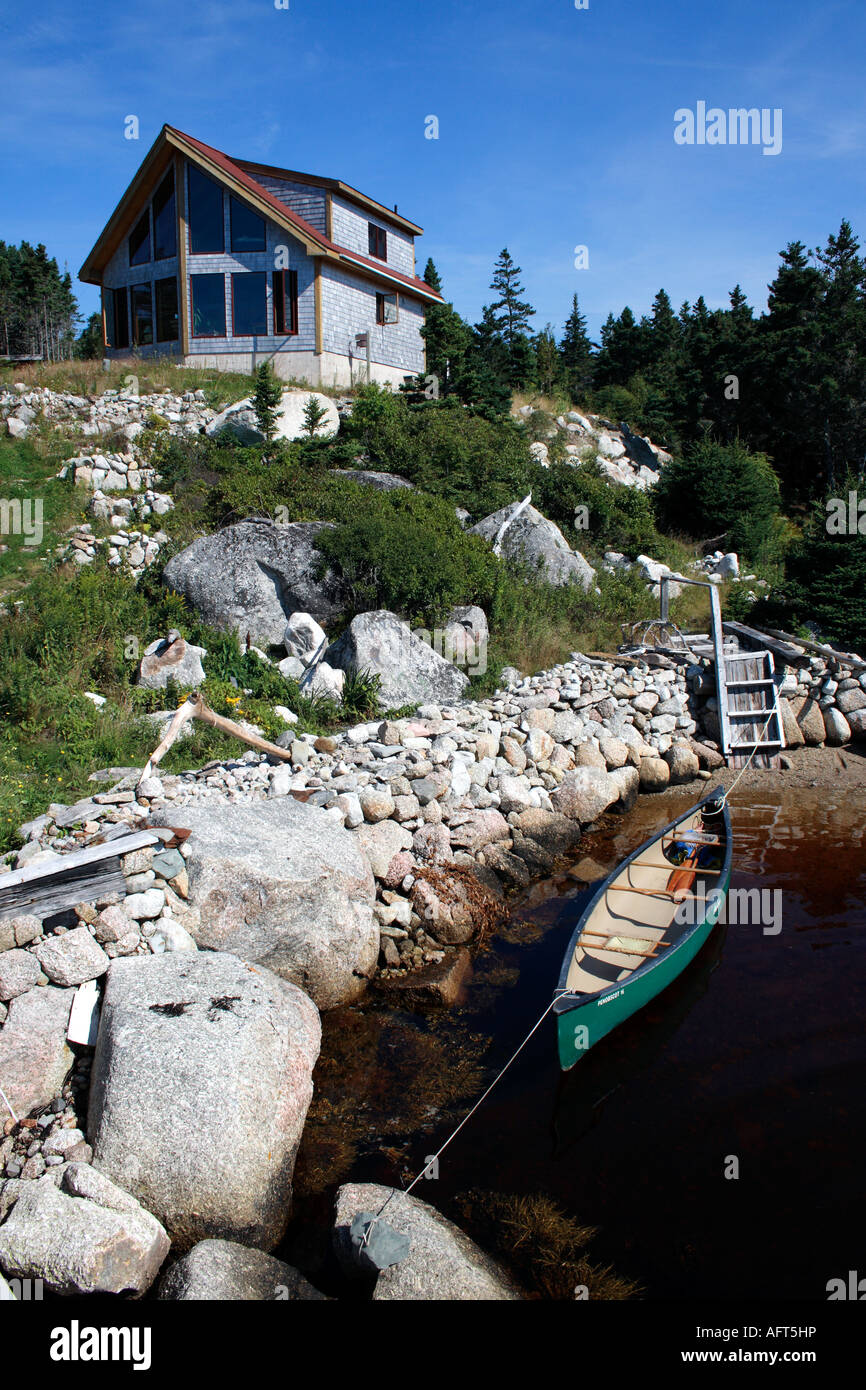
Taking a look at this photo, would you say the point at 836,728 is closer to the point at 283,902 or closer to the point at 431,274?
the point at 283,902

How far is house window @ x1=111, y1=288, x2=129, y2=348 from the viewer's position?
27.8 meters

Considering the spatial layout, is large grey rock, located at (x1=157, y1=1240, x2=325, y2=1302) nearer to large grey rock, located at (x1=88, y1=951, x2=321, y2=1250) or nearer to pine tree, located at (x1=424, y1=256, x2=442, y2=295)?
large grey rock, located at (x1=88, y1=951, x2=321, y2=1250)

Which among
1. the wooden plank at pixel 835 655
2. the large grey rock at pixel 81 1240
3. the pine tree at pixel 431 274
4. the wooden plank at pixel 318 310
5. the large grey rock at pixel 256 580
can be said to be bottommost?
the large grey rock at pixel 81 1240

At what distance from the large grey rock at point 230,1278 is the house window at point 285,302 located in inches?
988

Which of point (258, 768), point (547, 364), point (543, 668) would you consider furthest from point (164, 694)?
point (547, 364)

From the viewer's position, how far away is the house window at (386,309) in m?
28.1

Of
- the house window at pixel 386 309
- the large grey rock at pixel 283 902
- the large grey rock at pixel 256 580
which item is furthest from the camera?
the house window at pixel 386 309

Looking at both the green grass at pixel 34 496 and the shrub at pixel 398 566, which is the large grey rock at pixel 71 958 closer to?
the shrub at pixel 398 566

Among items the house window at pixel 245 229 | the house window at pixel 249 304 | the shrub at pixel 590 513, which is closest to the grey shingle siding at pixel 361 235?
the house window at pixel 245 229

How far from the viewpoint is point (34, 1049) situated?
6281 millimetres
